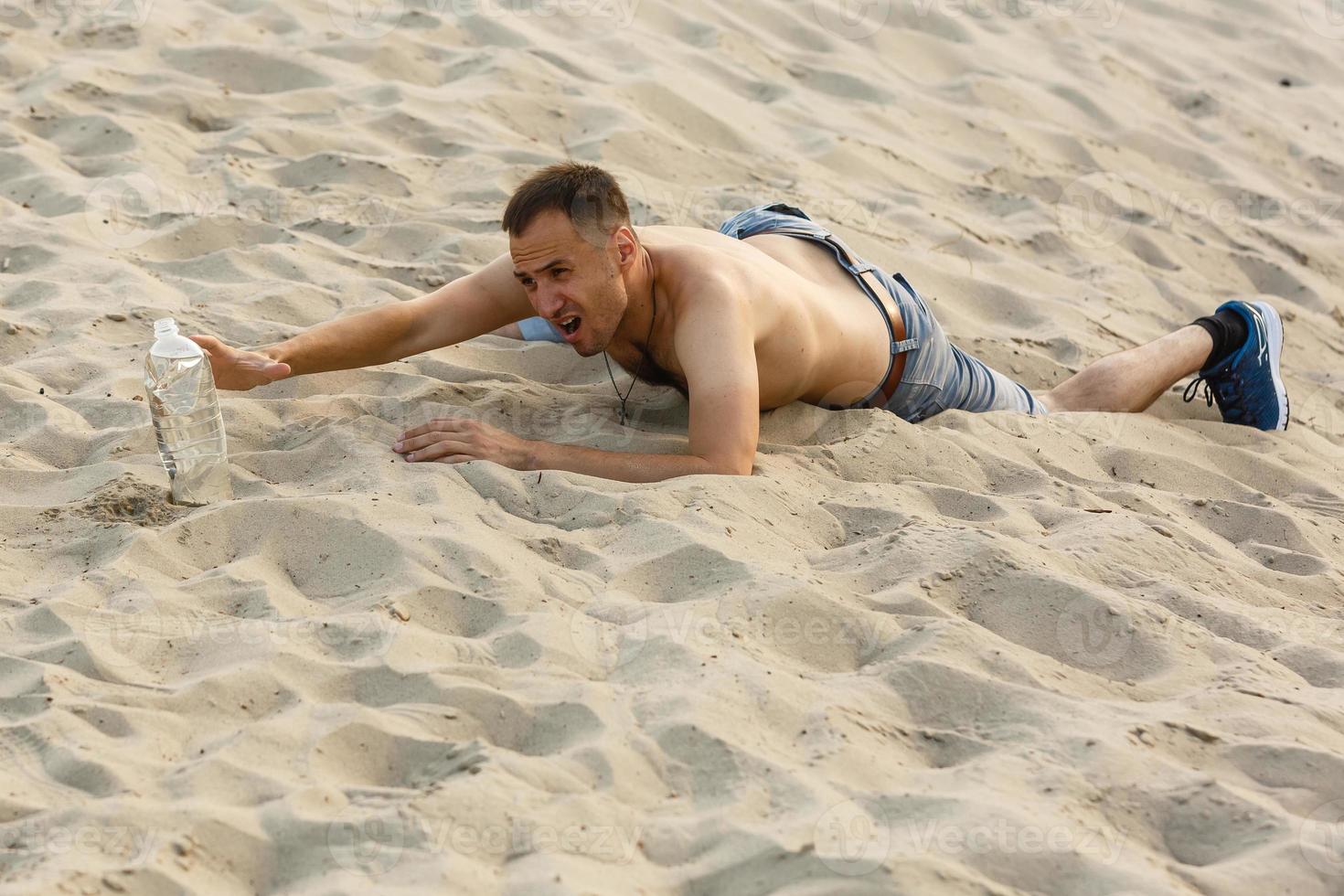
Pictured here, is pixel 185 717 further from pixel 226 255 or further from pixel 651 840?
pixel 226 255

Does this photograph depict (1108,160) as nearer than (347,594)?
No

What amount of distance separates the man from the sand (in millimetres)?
116

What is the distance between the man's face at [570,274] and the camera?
3.23 meters

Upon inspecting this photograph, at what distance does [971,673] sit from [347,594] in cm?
120

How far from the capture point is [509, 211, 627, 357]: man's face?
3227 mm

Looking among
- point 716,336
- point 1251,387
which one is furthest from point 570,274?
point 1251,387

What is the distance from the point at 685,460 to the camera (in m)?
3.18

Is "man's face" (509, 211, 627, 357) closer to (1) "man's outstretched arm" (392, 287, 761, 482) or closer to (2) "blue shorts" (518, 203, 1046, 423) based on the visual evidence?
(1) "man's outstretched arm" (392, 287, 761, 482)

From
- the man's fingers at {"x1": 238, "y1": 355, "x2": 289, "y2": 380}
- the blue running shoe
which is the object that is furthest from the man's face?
the blue running shoe

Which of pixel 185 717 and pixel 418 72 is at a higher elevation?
pixel 418 72

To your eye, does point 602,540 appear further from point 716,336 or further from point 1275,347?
point 1275,347

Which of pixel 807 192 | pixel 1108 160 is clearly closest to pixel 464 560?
pixel 807 192

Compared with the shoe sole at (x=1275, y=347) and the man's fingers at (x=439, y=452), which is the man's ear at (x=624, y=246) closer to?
the man's fingers at (x=439, y=452)

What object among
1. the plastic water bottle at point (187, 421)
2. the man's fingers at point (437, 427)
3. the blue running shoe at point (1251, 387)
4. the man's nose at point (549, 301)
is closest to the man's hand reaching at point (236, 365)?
the plastic water bottle at point (187, 421)
